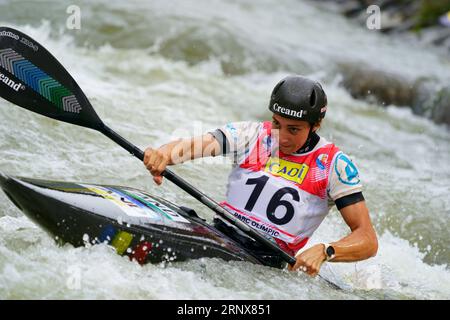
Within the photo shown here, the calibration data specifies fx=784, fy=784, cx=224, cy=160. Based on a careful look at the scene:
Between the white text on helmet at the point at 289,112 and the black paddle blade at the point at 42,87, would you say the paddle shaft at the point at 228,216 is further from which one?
the white text on helmet at the point at 289,112

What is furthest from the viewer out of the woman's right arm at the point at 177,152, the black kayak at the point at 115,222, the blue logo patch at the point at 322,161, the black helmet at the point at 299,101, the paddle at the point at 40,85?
the paddle at the point at 40,85

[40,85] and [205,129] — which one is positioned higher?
[40,85]

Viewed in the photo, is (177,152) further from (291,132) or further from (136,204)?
(291,132)

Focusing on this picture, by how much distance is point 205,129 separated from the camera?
27.1 ft

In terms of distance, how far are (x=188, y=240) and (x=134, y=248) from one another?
33 cm

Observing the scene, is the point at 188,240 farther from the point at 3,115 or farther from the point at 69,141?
the point at 3,115

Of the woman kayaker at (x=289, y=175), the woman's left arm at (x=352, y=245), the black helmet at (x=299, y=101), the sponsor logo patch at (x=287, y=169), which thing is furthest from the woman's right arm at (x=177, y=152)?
the woman's left arm at (x=352, y=245)

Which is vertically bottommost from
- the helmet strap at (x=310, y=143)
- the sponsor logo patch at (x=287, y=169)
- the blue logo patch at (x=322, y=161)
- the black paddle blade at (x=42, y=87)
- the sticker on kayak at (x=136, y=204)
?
the sticker on kayak at (x=136, y=204)

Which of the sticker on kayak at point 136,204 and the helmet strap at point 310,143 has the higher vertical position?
the helmet strap at point 310,143

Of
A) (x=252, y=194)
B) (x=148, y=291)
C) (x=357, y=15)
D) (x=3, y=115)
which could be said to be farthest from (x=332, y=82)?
(x=148, y=291)

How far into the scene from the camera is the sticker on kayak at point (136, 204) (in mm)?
4192

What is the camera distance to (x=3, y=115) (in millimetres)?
7000

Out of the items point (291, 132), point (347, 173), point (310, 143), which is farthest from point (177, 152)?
point (347, 173)

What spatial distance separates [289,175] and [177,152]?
663mm
